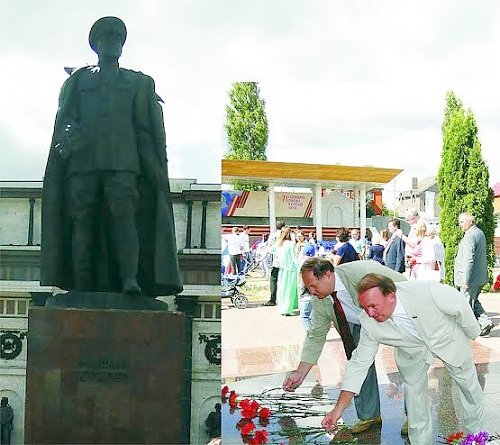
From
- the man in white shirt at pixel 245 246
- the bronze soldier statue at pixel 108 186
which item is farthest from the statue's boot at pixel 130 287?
the man in white shirt at pixel 245 246

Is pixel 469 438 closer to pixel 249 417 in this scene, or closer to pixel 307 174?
pixel 249 417

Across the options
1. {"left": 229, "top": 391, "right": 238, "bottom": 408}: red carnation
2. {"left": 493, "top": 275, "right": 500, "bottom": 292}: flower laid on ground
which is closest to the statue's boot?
{"left": 229, "top": 391, "right": 238, "bottom": 408}: red carnation

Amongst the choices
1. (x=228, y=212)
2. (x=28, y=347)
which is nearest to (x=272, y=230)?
(x=228, y=212)

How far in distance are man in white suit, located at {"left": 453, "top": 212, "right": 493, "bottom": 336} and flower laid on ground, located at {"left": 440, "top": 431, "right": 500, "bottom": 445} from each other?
1461 mm

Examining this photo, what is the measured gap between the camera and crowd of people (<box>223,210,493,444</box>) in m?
3.34

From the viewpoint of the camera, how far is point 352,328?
403 cm

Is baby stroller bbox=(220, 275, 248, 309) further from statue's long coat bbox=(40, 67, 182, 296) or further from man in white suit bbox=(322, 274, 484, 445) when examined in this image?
man in white suit bbox=(322, 274, 484, 445)

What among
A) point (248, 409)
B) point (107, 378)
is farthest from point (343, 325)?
point (107, 378)

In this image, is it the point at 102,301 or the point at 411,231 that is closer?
the point at 102,301

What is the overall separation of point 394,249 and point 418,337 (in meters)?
1.12

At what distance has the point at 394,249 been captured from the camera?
4.45 meters

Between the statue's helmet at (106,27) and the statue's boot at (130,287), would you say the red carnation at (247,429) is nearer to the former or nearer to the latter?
the statue's boot at (130,287)

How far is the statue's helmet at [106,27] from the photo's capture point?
341cm

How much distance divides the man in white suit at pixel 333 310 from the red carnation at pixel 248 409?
0.33 meters
